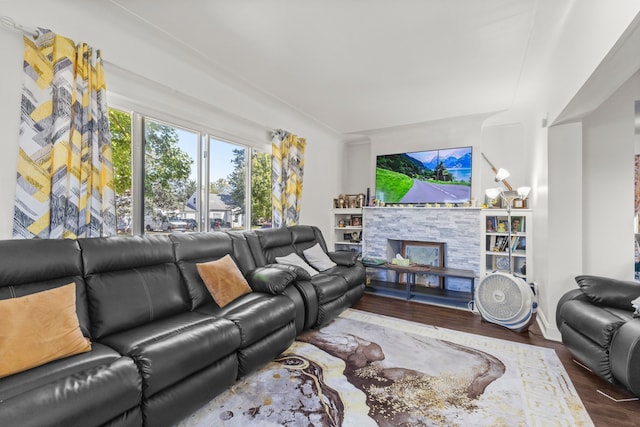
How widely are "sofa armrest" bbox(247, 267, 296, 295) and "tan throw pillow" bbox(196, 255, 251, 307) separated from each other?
0.29ft

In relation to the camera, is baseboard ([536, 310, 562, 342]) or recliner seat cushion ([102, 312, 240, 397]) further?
baseboard ([536, 310, 562, 342])

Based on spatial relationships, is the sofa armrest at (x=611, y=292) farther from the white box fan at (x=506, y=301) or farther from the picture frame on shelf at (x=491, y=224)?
the picture frame on shelf at (x=491, y=224)

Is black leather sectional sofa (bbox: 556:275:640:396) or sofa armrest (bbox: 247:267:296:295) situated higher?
sofa armrest (bbox: 247:267:296:295)

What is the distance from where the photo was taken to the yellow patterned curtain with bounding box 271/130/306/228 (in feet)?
13.6

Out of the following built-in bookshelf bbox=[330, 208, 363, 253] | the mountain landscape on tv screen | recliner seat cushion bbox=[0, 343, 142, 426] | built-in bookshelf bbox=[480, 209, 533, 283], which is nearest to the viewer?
recliner seat cushion bbox=[0, 343, 142, 426]

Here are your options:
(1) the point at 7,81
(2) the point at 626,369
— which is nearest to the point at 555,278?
(2) the point at 626,369

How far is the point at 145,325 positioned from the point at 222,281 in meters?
0.64

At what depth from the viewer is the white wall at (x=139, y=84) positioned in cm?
186

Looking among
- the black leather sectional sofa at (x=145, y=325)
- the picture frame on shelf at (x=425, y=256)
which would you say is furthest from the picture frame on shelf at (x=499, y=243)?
the black leather sectional sofa at (x=145, y=325)

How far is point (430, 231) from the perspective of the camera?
4699 millimetres

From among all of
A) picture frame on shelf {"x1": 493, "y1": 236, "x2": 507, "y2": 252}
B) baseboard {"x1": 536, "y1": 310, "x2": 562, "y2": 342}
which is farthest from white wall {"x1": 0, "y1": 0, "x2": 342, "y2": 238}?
baseboard {"x1": 536, "y1": 310, "x2": 562, "y2": 342}

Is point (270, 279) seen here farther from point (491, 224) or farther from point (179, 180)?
point (491, 224)

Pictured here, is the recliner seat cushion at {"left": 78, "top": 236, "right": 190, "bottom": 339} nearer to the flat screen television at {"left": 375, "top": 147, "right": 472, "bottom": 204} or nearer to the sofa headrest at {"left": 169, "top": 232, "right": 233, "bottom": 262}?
the sofa headrest at {"left": 169, "top": 232, "right": 233, "bottom": 262}

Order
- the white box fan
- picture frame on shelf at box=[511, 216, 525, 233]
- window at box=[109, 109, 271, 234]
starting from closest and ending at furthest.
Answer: window at box=[109, 109, 271, 234] → the white box fan → picture frame on shelf at box=[511, 216, 525, 233]
